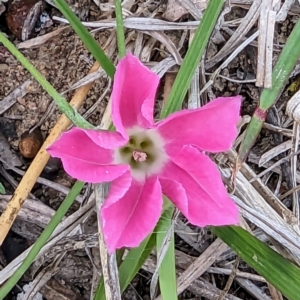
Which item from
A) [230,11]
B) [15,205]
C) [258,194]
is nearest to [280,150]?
[258,194]

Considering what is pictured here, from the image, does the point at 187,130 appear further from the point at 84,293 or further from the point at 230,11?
the point at 84,293

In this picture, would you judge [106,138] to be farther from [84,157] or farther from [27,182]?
[27,182]

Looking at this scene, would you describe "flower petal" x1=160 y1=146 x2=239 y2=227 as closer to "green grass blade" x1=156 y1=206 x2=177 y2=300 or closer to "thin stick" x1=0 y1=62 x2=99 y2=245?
"green grass blade" x1=156 y1=206 x2=177 y2=300

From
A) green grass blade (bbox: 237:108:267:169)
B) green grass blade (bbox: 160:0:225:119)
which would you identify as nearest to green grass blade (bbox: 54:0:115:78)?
green grass blade (bbox: 160:0:225:119)

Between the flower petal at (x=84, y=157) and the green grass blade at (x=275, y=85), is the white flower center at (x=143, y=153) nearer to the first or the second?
the flower petal at (x=84, y=157)

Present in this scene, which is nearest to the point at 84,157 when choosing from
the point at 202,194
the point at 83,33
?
the point at 202,194

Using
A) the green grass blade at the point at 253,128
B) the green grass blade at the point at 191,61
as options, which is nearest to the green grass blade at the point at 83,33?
the green grass blade at the point at 191,61

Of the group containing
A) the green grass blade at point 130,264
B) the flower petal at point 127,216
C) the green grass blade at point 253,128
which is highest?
the green grass blade at point 253,128
